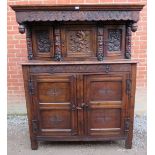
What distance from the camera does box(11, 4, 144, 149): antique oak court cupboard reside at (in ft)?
10.0

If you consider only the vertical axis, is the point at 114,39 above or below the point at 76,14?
below

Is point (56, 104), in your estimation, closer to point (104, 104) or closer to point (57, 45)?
point (104, 104)

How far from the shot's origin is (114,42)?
3.13 metres

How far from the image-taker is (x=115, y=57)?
3137 millimetres

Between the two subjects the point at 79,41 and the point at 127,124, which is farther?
the point at 127,124

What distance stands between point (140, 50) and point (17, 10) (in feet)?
7.00

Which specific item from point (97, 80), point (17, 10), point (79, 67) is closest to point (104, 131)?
point (97, 80)

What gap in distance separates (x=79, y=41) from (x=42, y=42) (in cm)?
46

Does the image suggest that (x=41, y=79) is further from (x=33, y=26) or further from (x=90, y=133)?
(x=90, y=133)

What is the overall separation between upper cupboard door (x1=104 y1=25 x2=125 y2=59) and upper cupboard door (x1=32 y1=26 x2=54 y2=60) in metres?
0.68

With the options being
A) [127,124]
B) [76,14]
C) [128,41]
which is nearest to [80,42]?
[76,14]

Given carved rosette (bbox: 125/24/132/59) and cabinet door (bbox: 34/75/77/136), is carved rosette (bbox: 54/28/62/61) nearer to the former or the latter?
cabinet door (bbox: 34/75/77/136)

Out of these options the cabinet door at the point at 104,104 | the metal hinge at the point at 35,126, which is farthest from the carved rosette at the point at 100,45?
the metal hinge at the point at 35,126

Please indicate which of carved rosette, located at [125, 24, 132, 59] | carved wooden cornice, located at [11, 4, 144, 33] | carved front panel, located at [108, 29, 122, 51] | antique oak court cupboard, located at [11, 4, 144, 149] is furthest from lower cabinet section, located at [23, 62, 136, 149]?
carved wooden cornice, located at [11, 4, 144, 33]
